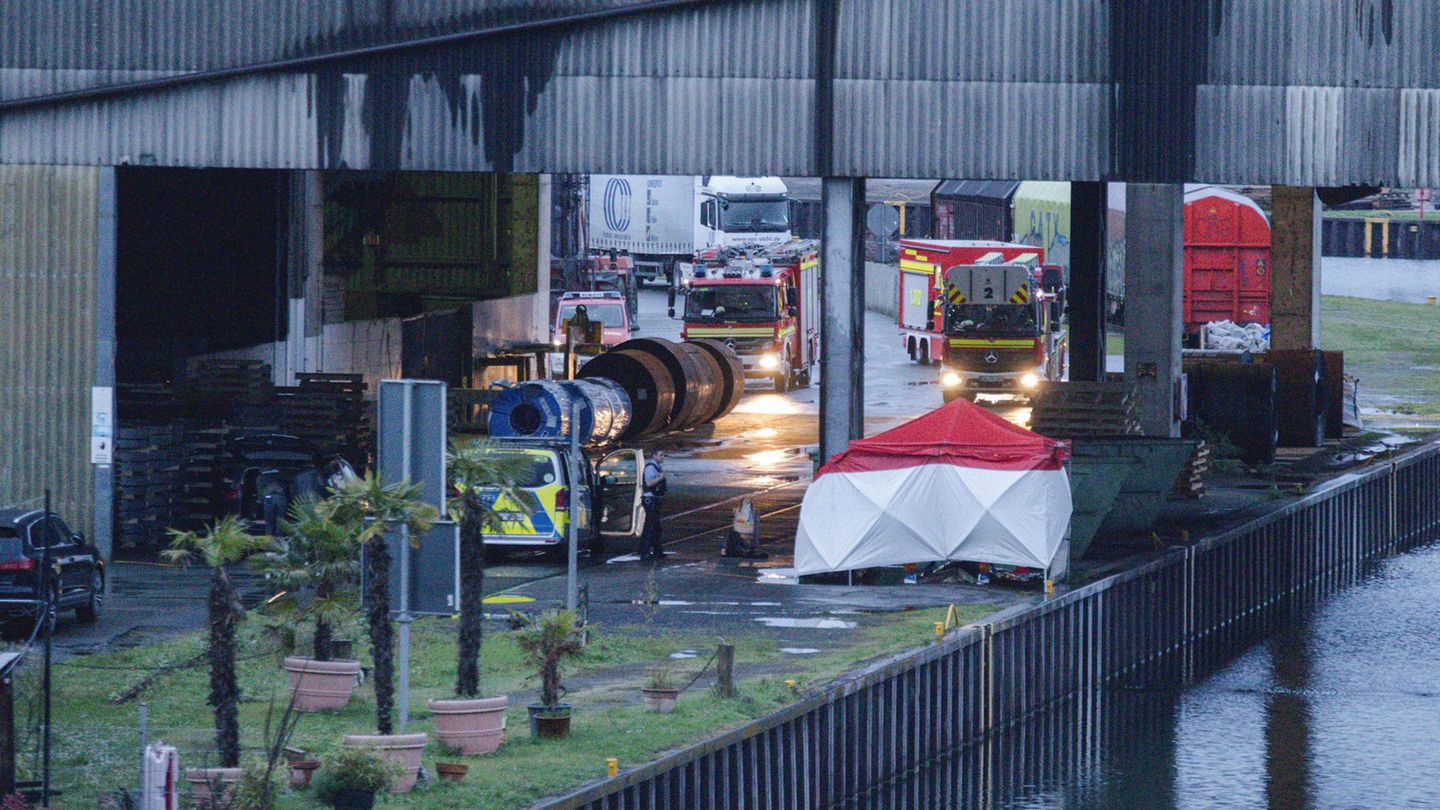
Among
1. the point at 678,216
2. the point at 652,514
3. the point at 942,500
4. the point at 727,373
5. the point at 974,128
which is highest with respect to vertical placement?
the point at 678,216

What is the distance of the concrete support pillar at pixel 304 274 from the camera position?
49344 millimetres

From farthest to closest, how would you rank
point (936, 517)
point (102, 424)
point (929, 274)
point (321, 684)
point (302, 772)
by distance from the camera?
point (929, 274)
point (102, 424)
point (936, 517)
point (321, 684)
point (302, 772)

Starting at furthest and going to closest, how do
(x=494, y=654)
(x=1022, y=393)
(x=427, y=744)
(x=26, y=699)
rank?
(x=1022, y=393)
(x=494, y=654)
(x=26, y=699)
(x=427, y=744)

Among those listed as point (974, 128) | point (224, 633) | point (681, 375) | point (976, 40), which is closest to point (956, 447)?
point (974, 128)

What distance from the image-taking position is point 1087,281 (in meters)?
52.8

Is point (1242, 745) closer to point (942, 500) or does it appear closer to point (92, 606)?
point (942, 500)

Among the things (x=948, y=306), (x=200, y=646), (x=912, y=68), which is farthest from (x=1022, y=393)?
(x=200, y=646)

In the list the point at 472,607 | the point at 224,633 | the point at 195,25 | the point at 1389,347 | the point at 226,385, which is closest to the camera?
the point at 224,633

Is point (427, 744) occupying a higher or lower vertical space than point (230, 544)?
lower

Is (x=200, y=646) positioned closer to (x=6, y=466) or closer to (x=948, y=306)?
(x=6, y=466)

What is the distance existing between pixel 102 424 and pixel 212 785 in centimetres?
1836

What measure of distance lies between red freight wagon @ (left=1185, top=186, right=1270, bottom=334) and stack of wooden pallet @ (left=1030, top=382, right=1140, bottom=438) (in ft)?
94.4

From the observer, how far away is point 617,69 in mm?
35688

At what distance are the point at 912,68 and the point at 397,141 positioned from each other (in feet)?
27.0
